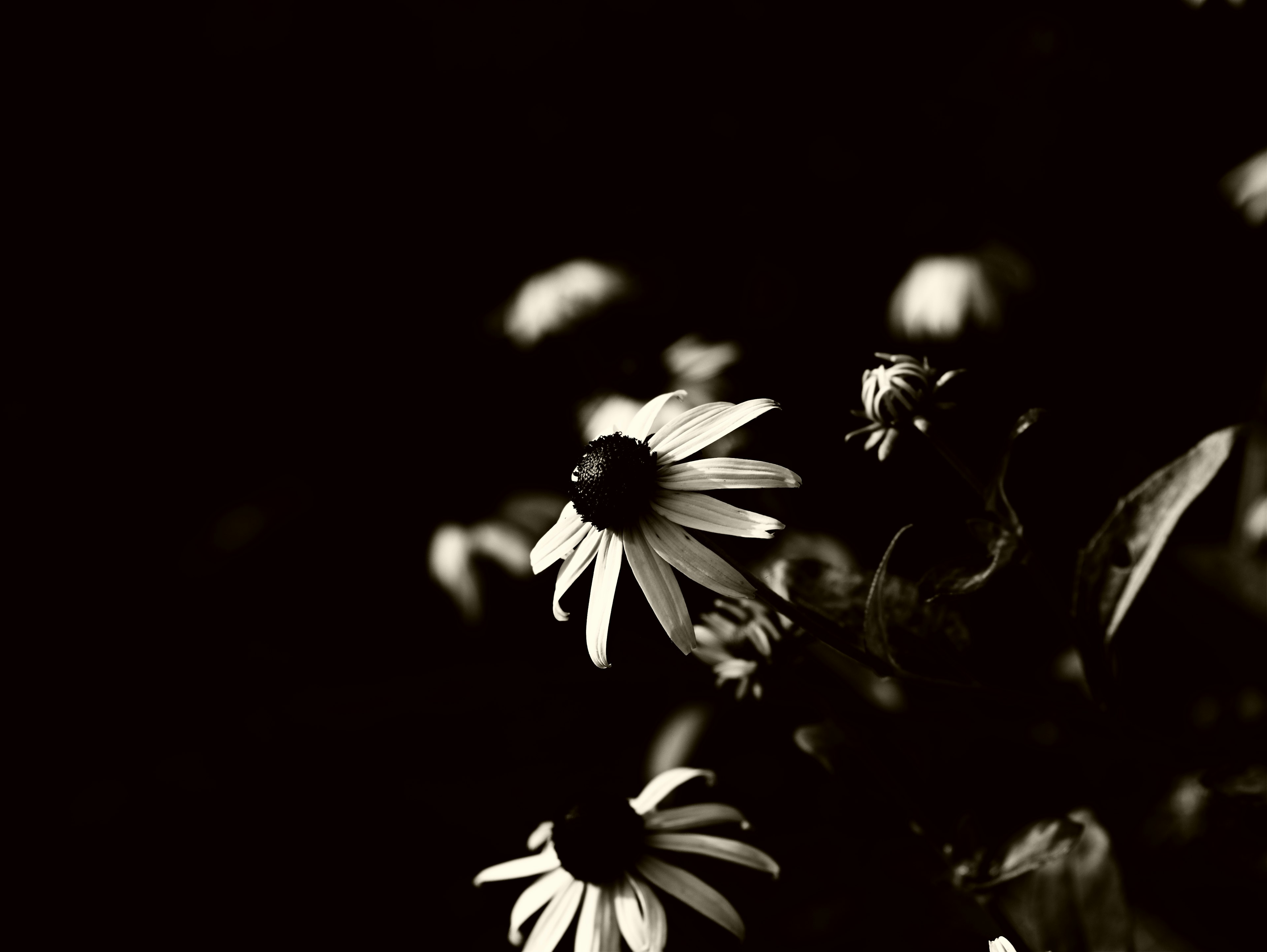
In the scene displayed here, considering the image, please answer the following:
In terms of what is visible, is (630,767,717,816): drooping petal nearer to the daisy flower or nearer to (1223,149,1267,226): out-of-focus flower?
the daisy flower

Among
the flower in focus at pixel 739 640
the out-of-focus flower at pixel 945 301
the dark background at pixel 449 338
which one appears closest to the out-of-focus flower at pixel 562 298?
the dark background at pixel 449 338

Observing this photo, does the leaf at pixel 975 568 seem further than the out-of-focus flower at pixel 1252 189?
No

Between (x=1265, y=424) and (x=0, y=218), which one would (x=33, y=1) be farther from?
(x=1265, y=424)

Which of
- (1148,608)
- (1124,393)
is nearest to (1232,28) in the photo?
(1124,393)

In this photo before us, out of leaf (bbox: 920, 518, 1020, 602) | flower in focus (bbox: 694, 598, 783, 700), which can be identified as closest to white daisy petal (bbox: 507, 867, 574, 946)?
flower in focus (bbox: 694, 598, 783, 700)

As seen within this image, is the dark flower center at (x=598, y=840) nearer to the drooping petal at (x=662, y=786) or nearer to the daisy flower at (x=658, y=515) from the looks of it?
the drooping petal at (x=662, y=786)

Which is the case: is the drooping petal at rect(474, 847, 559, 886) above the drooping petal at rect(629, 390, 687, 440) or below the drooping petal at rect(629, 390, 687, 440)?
below

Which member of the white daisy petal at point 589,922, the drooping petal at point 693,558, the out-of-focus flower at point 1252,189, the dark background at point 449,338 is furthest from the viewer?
the dark background at point 449,338
